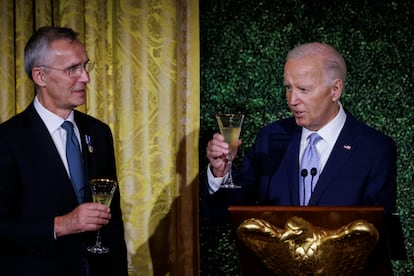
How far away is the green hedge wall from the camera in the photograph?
12.8 ft

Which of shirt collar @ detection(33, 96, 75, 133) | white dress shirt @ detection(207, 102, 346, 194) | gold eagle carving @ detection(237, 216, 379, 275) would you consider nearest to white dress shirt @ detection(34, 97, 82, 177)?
shirt collar @ detection(33, 96, 75, 133)

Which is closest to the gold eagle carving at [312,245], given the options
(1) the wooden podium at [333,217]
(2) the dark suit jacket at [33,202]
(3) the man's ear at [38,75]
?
(1) the wooden podium at [333,217]

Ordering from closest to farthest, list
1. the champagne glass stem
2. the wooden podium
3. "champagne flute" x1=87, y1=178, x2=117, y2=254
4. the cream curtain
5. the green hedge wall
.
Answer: the wooden podium → "champagne flute" x1=87, y1=178, x2=117, y2=254 → the champagne glass stem → the cream curtain → the green hedge wall

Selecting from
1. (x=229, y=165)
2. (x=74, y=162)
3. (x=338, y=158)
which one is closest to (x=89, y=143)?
(x=74, y=162)

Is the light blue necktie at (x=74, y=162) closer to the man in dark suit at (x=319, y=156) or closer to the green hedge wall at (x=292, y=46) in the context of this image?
the man in dark suit at (x=319, y=156)

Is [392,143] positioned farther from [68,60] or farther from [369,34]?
[68,60]

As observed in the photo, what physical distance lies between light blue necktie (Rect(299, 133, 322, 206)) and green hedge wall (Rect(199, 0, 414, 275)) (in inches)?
38.8

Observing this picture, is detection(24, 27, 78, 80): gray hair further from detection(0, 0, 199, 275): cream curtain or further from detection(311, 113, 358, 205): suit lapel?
detection(311, 113, 358, 205): suit lapel

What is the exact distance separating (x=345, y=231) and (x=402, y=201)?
6.04 ft

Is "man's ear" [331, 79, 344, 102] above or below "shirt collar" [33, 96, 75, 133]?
above

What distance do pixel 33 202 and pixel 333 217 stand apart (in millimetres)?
1180

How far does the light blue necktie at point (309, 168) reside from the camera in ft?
A: 9.52

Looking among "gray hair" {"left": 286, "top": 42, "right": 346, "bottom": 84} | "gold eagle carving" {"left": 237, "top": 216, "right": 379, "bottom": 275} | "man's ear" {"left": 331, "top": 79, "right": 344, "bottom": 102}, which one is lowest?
"gold eagle carving" {"left": 237, "top": 216, "right": 379, "bottom": 275}

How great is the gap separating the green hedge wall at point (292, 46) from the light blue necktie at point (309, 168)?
985mm
